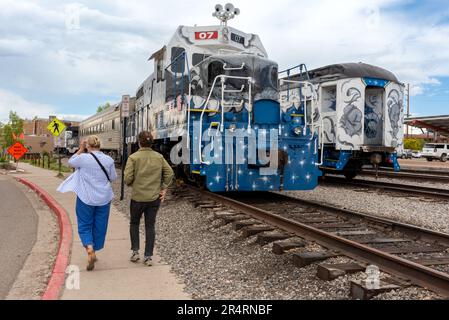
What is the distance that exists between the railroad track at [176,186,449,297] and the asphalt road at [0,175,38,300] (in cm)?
302

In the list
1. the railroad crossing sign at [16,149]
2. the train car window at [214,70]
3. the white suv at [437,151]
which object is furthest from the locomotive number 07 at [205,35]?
the white suv at [437,151]

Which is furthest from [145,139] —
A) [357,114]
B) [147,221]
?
[357,114]

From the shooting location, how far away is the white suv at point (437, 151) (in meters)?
40.7

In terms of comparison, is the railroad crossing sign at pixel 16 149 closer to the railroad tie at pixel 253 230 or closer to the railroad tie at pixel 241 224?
the railroad tie at pixel 241 224

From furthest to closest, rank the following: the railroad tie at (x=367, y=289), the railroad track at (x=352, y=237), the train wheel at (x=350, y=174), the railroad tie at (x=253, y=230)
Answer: the train wheel at (x=350, y=174) < the railroad tie at (x=253, y=230) < the railroad track at (x=352, y=237) < the railroad tie at (x=367, y=289)

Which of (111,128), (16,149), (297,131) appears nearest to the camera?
(297,131)

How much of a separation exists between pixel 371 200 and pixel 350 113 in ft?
14.0

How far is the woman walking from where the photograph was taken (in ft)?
16.2

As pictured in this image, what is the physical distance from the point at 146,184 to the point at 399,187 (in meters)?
9.85

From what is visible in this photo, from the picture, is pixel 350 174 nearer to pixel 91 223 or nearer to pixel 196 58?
pixel 196 58

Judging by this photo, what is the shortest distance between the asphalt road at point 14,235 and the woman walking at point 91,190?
91cm

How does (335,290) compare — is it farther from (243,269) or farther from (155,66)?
(155,66)

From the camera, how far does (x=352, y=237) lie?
19.9 feet
